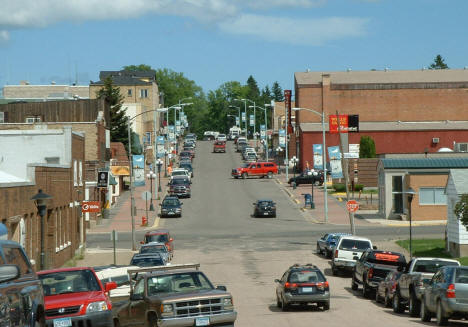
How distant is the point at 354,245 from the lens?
41.4 metres

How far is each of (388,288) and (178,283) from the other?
41.3ft

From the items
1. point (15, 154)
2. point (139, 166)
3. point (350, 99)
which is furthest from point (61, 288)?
point (350, 99)

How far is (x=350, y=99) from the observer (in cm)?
12275

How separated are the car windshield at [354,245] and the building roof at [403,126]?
240ft

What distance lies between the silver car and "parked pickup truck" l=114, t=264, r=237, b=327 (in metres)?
6.74

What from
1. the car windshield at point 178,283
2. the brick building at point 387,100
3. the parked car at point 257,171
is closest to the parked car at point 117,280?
the car windshield at point 178,283

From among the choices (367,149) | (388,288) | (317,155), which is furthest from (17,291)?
(367,149)

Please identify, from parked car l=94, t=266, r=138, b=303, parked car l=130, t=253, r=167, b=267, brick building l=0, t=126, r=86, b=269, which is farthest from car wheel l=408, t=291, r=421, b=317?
brick building l=0, t=126, r=86, b=269

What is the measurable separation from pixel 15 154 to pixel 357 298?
2263 centimetres

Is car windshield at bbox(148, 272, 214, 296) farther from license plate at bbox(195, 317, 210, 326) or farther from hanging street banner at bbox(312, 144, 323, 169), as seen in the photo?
hanging street banner at bbox(312, 144, 323, 169)

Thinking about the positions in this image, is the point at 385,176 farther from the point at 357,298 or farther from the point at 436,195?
the point at 357,298

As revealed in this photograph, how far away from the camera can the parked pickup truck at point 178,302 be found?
720 inches

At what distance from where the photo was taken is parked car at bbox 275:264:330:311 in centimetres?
2891

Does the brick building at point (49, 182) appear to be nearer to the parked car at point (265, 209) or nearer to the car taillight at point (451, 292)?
the car taillight at point (451, 292)
